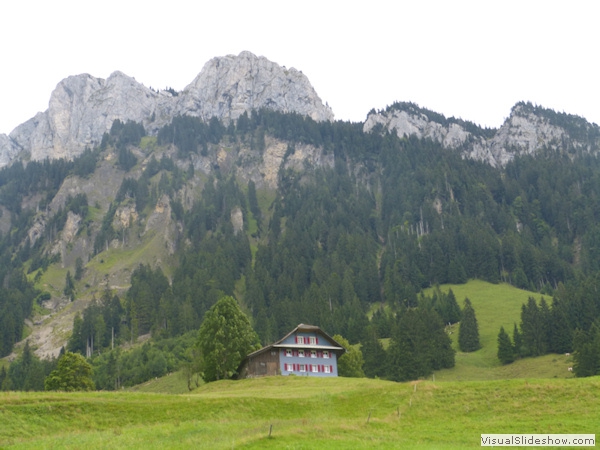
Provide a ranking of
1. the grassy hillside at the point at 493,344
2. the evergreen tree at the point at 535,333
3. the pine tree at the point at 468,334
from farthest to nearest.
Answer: the pine tree at the point at 468,334
the evergreen tree at the point at 535,333
the grassy hillside at the point at 493,344

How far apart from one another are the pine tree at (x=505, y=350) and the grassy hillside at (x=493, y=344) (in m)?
1.53

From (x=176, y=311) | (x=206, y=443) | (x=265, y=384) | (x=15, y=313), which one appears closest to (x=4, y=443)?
(x=206, y=443)

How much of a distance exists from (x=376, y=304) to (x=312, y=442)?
133 meters

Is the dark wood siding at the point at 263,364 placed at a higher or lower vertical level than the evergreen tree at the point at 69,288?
lower

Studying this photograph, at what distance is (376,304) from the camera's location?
16225cm

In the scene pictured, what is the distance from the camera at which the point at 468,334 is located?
117 metres

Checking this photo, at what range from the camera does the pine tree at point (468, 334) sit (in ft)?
381

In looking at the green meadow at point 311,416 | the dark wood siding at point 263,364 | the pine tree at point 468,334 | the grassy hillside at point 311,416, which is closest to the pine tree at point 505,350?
the pine tree at point 468,334

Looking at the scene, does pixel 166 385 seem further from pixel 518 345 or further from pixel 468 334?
pixel 518 345

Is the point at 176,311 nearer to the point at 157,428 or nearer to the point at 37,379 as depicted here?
the point at 37,379

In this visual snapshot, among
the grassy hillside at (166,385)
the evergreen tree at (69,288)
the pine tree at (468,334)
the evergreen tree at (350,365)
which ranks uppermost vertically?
the evergreen tree at (69,288)

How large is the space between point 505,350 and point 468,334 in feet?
39.0

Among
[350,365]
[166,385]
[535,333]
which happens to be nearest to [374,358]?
[350,365]

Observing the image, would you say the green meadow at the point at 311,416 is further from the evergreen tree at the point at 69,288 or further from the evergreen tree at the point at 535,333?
the evergreen tree at the point at 69,288
